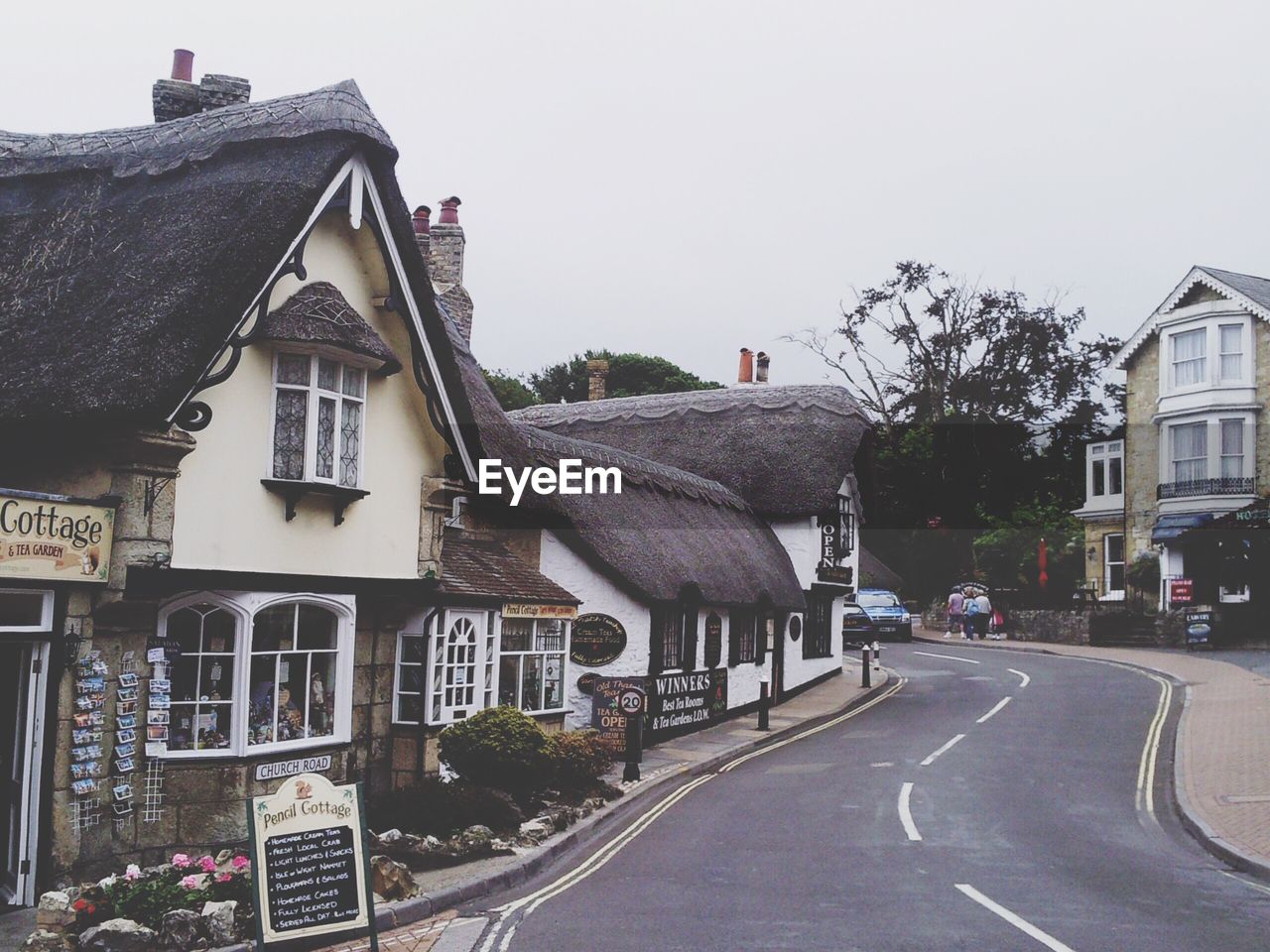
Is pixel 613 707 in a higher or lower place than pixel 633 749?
higher

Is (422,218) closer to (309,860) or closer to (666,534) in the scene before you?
(666,534)

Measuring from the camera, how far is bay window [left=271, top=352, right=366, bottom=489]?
14.1m

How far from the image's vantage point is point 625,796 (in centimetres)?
1769

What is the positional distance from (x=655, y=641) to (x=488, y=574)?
5.56m

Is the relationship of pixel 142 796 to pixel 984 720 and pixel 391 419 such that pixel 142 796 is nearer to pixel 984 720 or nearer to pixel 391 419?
pixel 391 419

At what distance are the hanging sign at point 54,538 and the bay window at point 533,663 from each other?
833cm

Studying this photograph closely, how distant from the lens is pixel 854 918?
34.6 feet

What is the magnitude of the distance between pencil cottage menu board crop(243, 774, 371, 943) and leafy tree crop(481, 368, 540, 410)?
157 ft

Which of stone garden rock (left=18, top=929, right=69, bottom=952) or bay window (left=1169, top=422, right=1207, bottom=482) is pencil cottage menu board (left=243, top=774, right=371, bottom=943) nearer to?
stone garden rock (left=18, top=929, right=69, bottom=952)

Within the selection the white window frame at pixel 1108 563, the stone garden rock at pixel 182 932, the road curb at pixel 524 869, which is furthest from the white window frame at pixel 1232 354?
the stone garden rock at pixel 182 932

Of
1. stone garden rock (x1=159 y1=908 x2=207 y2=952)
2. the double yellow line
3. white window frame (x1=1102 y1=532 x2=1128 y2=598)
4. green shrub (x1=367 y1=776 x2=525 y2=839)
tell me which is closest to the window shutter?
the double yellow line

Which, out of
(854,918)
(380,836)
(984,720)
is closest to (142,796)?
(380,836)

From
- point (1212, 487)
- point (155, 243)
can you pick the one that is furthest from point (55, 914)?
point (1212, 487)

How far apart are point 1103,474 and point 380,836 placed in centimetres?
4386
